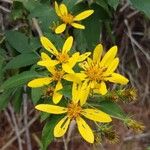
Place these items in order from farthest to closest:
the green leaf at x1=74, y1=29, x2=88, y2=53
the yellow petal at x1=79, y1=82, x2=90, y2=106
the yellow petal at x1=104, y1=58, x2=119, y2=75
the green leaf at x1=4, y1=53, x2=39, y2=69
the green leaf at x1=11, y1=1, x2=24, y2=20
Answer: the green leaf at x1=11, y1=1, x2=24, y2=20, the green leaf at x1=74, y1=29, x2=88, y2=53, the green leaf at x1=4, y1=53, x2=39, y2=69, the yellow petal at x1=104, y1=58, x2=119, y2=75, the yellow petal at x1=79, y1=82, x2=90, y2=106

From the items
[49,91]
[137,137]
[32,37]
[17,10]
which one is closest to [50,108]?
[49,91]

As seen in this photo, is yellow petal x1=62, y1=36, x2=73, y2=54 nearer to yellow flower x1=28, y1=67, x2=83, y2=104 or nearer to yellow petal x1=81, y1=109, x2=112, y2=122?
yellow flower x1=28, y1=67, x2=83, y2=104

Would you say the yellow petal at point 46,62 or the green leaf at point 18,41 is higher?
the green leaf at point 18,41

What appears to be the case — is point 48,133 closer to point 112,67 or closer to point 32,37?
point 112,67

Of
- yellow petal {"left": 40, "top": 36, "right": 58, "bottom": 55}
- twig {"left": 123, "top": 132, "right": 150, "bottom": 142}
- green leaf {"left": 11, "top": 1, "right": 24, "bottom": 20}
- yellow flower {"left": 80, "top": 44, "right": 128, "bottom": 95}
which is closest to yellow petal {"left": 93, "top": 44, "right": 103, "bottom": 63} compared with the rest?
yellow flower {"left": 80, "top": 44, "right": 128, "bottom": 95}

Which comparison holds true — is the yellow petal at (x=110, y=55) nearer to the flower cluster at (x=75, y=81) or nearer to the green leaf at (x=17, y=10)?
the flower cluster at (x=75, y=81)

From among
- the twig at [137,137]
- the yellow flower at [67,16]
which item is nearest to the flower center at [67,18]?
the yellow flower at [67,16]

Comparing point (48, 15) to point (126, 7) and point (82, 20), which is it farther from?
point (126, 7)
